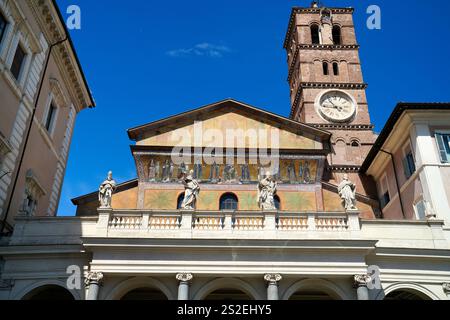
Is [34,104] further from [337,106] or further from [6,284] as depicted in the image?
[337,106]

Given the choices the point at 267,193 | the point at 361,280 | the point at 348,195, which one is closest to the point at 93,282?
the point at 267,193

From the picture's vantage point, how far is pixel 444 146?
64.5 ft

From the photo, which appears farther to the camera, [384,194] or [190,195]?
[384,194]

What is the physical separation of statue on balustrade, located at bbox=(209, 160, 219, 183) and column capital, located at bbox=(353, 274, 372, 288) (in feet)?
30.6

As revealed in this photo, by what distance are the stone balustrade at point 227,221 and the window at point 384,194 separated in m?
8.69

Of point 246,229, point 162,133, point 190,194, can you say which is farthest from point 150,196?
point 246,229

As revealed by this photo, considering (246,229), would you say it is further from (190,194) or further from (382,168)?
(382,168)

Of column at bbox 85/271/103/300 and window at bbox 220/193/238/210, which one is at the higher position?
window at bbox 220/193/238/210

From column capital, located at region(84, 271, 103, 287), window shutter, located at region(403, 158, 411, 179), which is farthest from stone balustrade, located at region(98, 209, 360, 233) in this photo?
window shutter, located at region(403, 158, 411, 179)

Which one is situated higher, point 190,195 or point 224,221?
point 190,195

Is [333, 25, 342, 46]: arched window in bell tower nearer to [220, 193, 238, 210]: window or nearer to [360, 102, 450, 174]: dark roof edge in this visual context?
[360, 102, 450, 174]: dark roof edge

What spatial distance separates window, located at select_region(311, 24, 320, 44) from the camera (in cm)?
3950

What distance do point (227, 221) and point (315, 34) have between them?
93.5ft

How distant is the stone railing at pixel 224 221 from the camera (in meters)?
16.1
